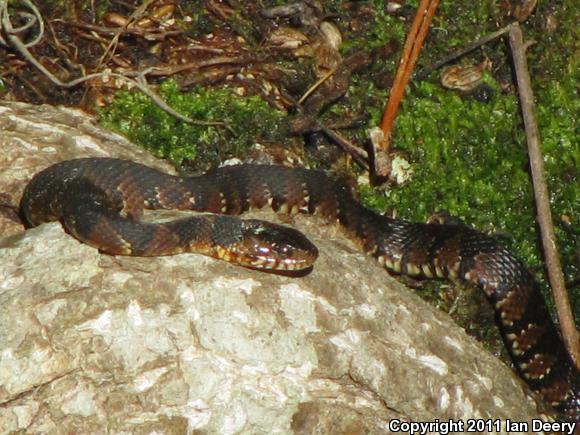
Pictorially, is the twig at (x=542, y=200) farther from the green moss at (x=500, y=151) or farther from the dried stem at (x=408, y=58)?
the dried stem at (x=408, y=58)

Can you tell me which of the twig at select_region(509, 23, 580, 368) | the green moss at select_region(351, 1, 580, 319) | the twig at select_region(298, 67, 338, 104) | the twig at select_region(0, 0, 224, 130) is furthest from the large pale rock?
the twig at select_region(298, 67, 338, 104)

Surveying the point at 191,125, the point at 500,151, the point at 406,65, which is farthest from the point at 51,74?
the point at 500,151

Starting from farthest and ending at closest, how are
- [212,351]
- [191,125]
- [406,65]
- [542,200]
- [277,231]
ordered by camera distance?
[406,65]
[191,125]
[542,200]
[277,231]
[212,351]

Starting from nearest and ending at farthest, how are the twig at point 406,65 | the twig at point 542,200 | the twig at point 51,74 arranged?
the twig at point 542,200, the twig at point 51,74, the twig at point 406,65

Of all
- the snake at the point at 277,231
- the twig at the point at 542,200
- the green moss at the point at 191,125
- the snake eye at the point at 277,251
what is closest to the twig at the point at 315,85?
the green moss at the point at 191,125

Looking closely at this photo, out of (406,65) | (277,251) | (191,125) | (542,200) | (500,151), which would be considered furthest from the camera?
(406,65)

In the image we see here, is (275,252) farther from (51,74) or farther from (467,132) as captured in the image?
(51,74)
